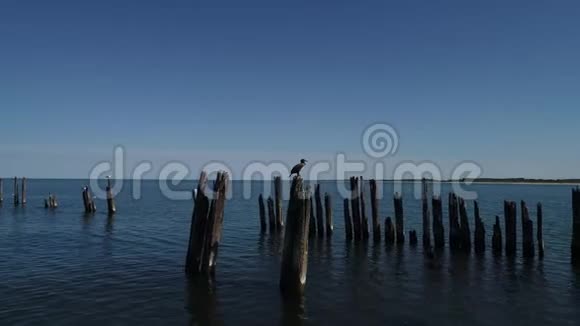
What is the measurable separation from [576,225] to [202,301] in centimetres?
1716

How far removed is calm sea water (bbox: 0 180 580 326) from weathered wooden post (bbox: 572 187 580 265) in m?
0.82

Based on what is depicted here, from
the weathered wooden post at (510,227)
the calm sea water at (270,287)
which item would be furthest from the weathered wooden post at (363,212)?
the weathered wooden post at (510,227)

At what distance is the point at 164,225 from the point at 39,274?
18.0 m

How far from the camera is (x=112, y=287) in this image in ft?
47.3

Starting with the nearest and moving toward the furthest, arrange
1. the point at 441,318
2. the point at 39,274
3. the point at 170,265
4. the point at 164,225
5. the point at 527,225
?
the point at 441,318 → the point at 39,274 → the point at 170,265 → the point at 527,225 → the point at 164,225

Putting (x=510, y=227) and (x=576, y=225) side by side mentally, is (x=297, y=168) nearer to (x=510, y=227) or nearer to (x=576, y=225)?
(x=510, y=227)

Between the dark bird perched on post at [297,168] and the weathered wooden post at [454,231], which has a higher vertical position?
the dark bird perched on post at [297,168]

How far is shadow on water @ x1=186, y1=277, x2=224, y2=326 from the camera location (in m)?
11.4

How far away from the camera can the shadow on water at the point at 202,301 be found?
1135 centimetres

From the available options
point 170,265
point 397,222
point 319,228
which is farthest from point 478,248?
point 170,265

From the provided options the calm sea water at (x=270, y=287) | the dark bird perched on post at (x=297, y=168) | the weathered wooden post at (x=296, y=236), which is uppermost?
the dark bird perched on post at (x=297, y=168)

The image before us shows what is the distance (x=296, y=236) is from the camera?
12828mm

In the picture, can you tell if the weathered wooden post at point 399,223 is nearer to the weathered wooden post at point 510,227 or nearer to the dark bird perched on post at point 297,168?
the weathered wooden post at point 510,227

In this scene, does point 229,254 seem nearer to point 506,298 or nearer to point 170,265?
point 170,265
